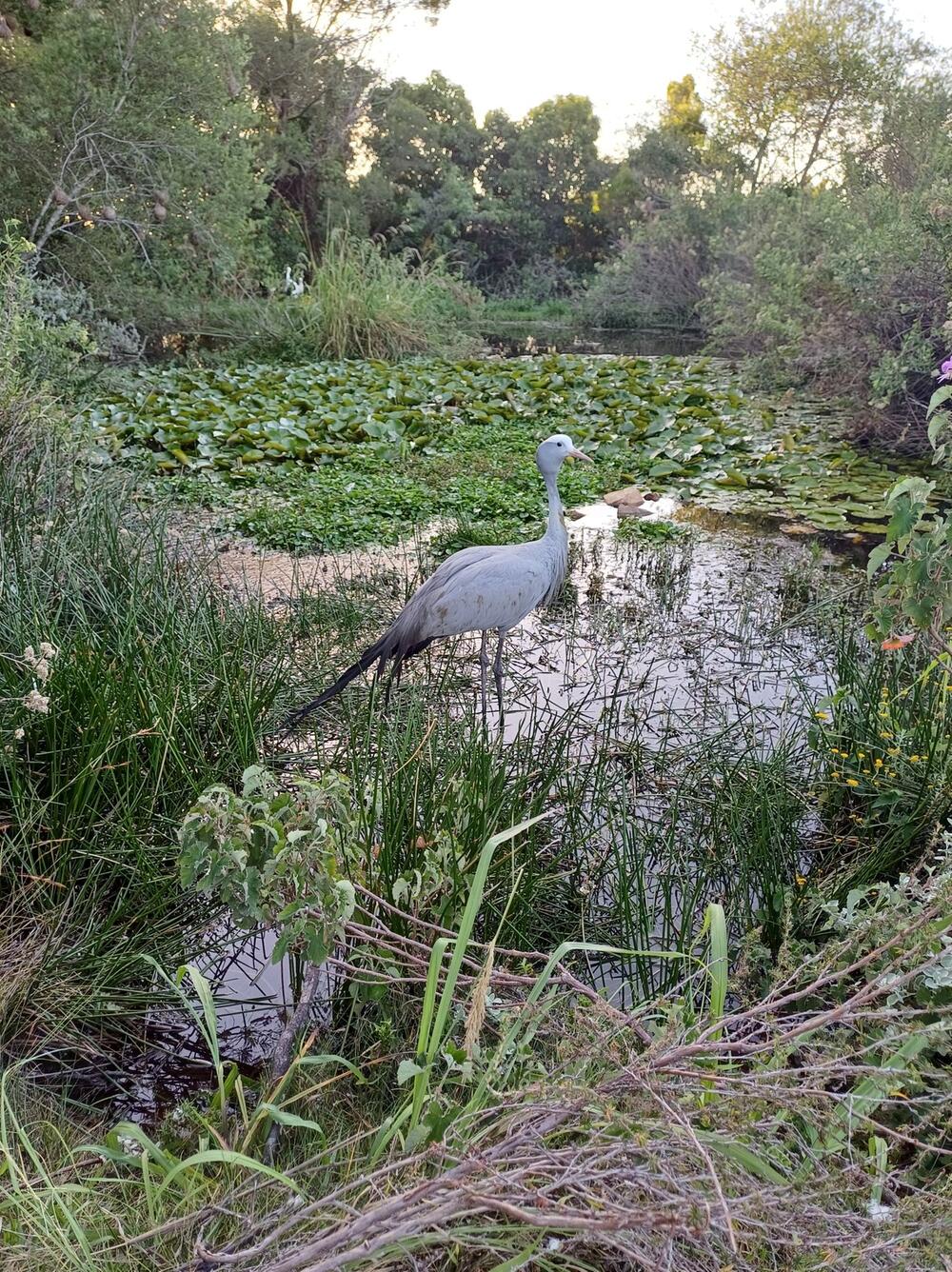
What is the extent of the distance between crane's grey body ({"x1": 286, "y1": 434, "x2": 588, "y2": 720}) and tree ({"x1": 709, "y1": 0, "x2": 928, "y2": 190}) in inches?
581

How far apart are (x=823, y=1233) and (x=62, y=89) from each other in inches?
424

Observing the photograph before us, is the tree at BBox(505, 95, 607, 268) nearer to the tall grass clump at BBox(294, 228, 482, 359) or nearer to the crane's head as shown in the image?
the tall grass clump at BBox(294, 228, 482, 359)

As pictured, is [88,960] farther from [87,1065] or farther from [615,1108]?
[615,1108]

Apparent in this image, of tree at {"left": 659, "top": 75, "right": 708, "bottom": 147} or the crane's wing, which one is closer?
the crane's wing

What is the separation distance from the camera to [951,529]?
1676 millimetres

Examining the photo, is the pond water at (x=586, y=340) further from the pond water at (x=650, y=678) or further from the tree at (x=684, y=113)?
the pond water at (x=650, y=678)

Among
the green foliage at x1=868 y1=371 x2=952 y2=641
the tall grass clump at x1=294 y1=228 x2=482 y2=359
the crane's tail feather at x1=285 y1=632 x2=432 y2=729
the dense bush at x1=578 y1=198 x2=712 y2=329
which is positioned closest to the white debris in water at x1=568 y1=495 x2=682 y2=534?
the crane's tail feather at x1=285 y1=632 x2=432 y2=729

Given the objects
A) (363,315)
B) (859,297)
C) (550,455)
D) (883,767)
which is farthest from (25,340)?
(363,315)

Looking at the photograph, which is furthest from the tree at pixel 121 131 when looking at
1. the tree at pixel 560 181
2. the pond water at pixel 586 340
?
the tree at pixel 560 181

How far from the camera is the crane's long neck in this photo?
387 centimetres

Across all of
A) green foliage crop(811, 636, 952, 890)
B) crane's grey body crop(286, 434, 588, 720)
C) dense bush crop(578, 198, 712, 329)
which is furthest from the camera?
dense bush crop(578, 198, 712, 329)

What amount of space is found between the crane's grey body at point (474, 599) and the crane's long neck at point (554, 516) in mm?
47

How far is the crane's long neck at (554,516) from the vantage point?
3865 millimetres

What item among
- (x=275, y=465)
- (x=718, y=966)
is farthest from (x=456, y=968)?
(x=275, y=465)
